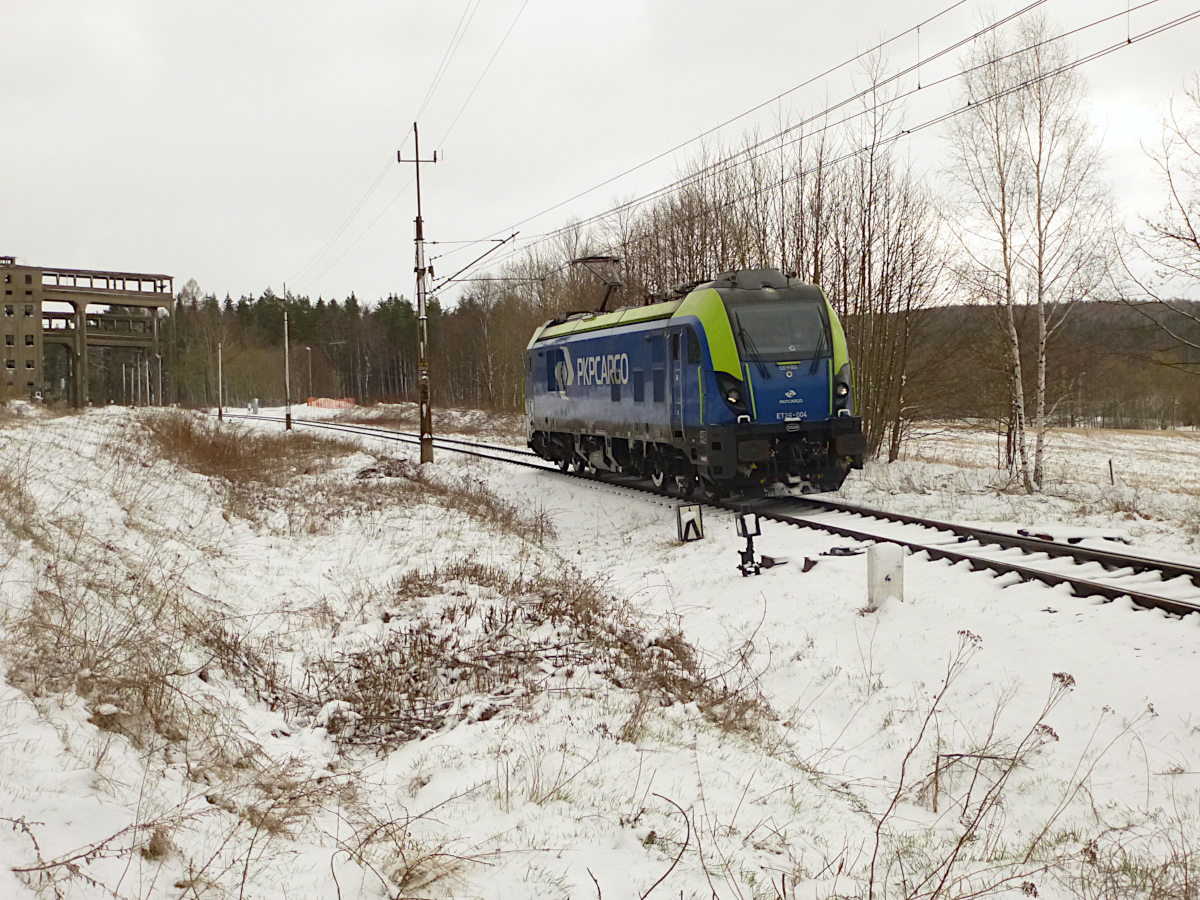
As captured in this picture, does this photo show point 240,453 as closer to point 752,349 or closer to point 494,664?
point 752,349

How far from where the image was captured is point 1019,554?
9375mm

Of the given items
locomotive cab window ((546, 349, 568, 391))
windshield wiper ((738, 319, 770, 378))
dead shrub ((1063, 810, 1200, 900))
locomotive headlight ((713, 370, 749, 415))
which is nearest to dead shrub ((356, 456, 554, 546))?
locomotive cab window ((546, 349, 568, 391))

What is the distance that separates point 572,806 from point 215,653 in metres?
3.39

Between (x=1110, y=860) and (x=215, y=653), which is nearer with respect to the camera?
(x=1110, y=860)

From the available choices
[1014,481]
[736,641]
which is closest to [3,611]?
[736,641]

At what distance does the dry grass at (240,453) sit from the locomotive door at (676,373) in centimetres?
872

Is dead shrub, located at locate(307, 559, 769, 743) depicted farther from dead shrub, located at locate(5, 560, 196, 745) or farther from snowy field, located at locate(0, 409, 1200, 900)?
dead shrub, located at locate(5, 560, 196, 745)

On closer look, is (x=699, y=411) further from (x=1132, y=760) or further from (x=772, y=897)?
(x=772, y=897)

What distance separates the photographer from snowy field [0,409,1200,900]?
12.6 feet

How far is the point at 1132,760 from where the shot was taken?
5.11m

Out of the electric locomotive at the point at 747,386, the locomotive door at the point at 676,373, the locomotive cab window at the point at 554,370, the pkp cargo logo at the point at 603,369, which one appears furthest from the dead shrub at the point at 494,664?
the locomotive cab window at the point at 554,370

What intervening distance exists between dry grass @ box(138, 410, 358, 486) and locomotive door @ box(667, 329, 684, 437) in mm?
8724

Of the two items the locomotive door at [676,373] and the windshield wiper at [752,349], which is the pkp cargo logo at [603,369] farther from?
the windshield wiper at [752,349]

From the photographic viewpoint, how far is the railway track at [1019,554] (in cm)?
748
